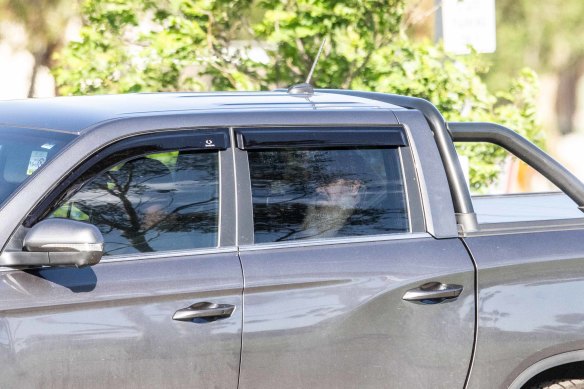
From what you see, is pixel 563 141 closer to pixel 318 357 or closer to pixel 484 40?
pixel 484 40

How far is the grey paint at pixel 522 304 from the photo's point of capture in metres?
4.25

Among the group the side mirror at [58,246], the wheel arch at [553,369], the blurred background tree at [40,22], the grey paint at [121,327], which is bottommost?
the wheel arch at [553,369]

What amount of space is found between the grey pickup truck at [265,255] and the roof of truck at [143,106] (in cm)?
1

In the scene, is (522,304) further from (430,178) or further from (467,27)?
(467,27)

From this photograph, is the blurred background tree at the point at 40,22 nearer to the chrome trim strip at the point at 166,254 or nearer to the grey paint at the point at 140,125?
the grey paint at the point at 140,125

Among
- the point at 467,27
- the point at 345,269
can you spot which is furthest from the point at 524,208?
the point at 467,27

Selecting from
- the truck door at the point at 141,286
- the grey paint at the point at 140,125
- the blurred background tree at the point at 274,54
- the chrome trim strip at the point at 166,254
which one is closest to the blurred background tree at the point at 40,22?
the blurred background tree at the point at 274,54

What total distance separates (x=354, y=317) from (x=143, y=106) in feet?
3.34

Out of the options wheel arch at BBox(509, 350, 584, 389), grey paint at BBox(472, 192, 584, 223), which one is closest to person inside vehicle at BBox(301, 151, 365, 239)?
grey paint at BBox(472, 192, 584, 223)

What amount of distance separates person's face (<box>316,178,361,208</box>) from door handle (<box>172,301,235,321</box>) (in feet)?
2.03

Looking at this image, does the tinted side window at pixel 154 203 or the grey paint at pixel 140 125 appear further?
the tinted side window at pixel 154 203

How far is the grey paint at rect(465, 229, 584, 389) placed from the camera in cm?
425

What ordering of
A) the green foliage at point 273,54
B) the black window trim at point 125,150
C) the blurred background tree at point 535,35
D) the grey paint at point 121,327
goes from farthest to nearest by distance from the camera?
1. the blurred background tree at point 535,35
2. the green foliage at point 273,54
3. the black window trim at point 125,150
4. the grey paint at point 121,327

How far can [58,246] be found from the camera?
11.4 ft
